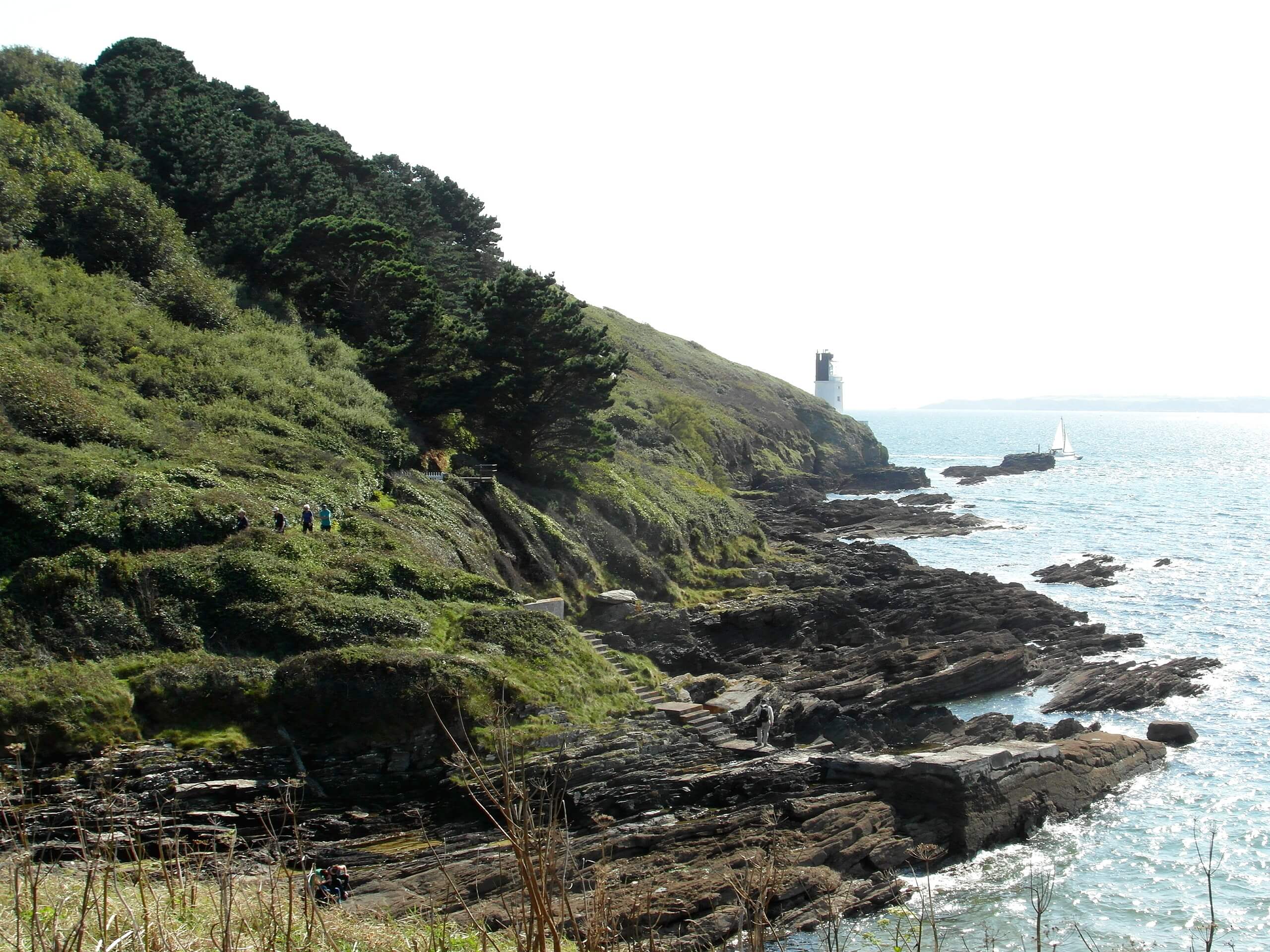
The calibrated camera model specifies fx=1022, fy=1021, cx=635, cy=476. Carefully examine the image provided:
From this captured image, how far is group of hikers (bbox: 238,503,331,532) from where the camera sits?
70.6 ft

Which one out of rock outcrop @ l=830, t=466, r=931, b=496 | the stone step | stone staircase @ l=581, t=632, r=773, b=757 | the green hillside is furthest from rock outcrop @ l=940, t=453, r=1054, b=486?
the stone step

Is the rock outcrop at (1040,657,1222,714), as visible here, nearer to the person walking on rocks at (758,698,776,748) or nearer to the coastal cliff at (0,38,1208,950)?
the coastal cliff at (0,38,1208,950)

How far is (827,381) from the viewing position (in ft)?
420

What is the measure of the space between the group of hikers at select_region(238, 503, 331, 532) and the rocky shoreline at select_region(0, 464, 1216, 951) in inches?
246

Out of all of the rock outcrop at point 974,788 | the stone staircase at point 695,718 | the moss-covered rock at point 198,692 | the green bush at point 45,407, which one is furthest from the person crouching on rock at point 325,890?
the green bush at point 45,407

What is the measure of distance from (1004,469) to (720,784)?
100361 mm

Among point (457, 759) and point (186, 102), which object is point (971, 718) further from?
point (186, 102)

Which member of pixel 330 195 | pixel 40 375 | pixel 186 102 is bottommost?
pixel 40 375

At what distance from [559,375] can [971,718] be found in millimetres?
17230

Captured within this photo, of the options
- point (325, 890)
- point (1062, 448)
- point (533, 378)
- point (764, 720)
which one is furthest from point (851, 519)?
point (1062, 448)

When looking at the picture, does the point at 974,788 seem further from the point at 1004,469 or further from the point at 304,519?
the point at 1004,469

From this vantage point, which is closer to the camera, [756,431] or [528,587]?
[528,587]

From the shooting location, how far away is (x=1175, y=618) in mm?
42906

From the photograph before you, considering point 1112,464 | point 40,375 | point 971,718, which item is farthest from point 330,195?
point 1112,464
